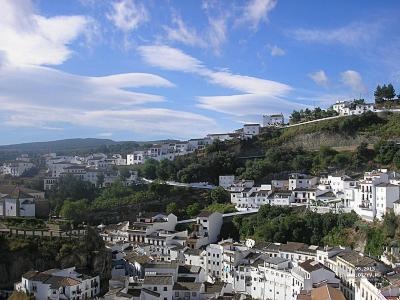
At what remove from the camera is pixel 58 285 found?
1083 inches

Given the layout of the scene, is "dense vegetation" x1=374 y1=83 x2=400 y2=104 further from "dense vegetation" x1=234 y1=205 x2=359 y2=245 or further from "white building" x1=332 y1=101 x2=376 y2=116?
"dense vegetation" x1=234 y1=205 x2=359 y2=245

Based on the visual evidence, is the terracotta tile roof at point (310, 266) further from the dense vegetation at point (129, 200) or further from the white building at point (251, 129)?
the white building at point (251, 129)

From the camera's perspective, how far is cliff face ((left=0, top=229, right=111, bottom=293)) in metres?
31.3

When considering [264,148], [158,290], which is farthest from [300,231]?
[264,148]

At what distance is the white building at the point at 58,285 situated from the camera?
1080 inches

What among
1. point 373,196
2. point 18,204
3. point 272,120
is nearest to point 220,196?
point 373,196

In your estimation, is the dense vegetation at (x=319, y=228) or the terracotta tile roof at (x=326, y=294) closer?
the terracotta tile roof at (x=326, y=294)

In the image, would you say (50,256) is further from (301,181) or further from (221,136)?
(221,136)

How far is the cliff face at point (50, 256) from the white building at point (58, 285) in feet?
5.95

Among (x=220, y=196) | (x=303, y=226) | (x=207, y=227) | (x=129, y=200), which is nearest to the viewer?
(x=303, y=226)

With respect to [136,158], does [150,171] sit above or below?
below

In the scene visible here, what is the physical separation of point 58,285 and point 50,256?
499 cm

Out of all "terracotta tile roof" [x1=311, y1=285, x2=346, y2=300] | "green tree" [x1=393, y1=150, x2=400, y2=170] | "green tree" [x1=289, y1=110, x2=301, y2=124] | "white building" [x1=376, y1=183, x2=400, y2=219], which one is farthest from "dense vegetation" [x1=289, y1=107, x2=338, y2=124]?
"terracotta tile roof" [x1=311, y1=285, x2=346, y2=300]

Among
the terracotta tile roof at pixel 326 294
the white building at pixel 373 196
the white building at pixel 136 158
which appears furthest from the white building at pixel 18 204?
the white building at pixel 136 158
